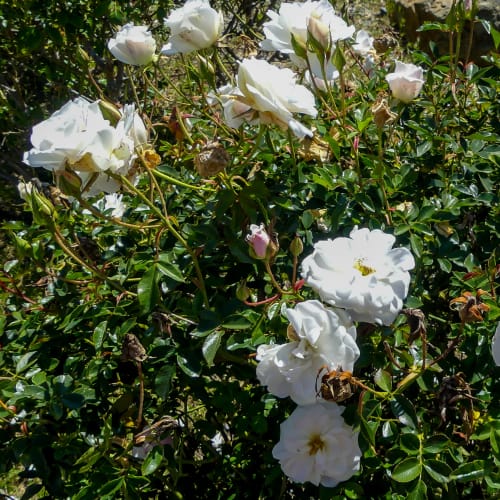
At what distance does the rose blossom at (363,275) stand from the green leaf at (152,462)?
14.8 inches

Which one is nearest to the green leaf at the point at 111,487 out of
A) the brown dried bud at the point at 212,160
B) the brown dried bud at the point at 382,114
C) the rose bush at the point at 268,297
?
the rose bush at the point at 268,297

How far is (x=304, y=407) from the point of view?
890 millimetres

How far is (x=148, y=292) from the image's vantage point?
1005 millimetres

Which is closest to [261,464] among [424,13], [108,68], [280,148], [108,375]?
[108,375]

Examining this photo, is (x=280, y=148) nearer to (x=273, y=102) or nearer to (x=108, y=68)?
(x=273, y=102)

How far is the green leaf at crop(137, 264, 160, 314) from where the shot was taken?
995mm

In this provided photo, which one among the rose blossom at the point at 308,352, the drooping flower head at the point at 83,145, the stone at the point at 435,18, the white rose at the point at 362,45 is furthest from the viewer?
the stone at the point at 435,18

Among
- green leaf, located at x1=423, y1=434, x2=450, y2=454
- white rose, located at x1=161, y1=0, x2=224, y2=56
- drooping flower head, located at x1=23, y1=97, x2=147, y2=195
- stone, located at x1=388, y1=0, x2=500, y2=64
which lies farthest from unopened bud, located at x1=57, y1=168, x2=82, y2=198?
stone, located at x1=388, y1=0, x2=500, y2=64

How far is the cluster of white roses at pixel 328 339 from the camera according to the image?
814 millimetres

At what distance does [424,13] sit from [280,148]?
179 inches

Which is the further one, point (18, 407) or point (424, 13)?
point (424, 13)

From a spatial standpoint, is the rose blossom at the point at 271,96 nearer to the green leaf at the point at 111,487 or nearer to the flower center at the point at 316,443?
the flower center at the point at 316,443

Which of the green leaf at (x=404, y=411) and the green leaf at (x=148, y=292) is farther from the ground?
the green leaf at (x=148, y=292)

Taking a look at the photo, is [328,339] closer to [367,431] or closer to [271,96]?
[367,431]
